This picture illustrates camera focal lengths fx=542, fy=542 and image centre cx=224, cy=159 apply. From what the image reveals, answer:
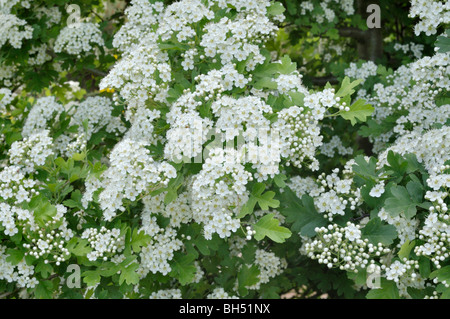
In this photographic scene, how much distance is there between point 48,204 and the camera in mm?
3352

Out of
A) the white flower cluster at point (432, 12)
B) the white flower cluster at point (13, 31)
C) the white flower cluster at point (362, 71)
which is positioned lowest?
the white flower cluster at point (362, 71)

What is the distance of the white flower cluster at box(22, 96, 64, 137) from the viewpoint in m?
4.52

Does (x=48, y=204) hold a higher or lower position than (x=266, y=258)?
higher

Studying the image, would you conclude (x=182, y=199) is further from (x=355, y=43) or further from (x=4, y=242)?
(x=355, y=43)

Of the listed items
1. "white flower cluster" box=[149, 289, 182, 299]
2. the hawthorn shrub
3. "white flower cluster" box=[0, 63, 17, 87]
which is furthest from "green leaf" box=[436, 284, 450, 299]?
"white flower cluster" box=[0, 63, 17, 87]

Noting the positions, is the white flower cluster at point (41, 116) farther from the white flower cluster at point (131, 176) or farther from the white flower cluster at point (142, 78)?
the white flower cluster at point (131, 176)

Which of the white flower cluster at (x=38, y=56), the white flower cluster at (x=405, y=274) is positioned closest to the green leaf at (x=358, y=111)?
the white flower cluster at (x=405, y=274)

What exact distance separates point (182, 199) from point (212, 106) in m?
0.70

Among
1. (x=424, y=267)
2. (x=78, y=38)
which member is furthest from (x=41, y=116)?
(x=424, y=267)

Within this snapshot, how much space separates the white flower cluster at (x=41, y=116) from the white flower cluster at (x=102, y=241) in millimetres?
1491

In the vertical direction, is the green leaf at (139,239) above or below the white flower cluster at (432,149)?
below

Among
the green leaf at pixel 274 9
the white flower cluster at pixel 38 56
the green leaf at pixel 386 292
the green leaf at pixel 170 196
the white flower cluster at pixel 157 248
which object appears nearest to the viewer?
the green leaf at pixel 386 292

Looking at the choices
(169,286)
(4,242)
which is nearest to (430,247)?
(169,286)

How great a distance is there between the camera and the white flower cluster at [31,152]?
3.82 meters
